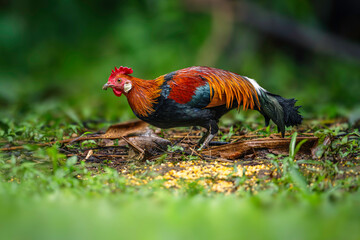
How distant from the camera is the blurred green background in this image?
31.3 feet

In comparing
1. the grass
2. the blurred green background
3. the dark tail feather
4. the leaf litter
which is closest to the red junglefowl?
the dark tail feather

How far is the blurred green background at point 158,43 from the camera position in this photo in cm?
954

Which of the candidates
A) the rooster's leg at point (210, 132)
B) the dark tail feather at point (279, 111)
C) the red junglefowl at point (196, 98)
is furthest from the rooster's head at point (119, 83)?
the dark tail feather at point (279, 111)

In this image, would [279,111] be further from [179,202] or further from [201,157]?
[179,202]

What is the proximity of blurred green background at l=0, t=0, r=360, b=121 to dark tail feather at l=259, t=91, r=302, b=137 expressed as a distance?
173 inches

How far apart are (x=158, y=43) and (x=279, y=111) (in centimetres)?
573

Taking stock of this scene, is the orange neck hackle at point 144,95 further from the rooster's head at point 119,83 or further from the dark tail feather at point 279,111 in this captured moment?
the dark tail feather at point 279,111

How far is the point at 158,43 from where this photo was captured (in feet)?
32.8

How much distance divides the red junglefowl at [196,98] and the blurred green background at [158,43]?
445 centimetres

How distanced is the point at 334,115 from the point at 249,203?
4060mm

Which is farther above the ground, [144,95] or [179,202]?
[144,95]

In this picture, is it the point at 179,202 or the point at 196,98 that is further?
the point at 196,98

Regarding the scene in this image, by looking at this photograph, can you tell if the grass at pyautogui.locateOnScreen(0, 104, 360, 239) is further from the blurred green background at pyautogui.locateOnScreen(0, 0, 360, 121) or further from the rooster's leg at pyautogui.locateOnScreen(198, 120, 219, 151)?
the blurred green background at pyautogui.locateOnScreen(0, 0, 360, 121)

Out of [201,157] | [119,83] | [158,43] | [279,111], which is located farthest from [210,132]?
[158,43]
